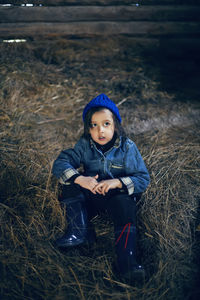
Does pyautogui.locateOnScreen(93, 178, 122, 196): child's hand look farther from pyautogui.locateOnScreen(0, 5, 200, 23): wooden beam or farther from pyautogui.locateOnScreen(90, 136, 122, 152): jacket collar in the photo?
pyautogui.locateOnScreen(0, 5, 200, 23): wooden beam

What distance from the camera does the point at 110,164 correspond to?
176 cm

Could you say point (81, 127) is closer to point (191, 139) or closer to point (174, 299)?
point (191, 139)

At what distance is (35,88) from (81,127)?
1.04 metres

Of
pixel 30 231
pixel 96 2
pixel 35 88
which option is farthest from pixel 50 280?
pixel 96 2

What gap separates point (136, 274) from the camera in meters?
1.41

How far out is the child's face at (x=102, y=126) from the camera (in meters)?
1.66

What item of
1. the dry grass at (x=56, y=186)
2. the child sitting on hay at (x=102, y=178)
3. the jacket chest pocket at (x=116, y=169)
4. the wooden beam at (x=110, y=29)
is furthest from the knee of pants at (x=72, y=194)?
the wooden beam at (x=110, y=29)

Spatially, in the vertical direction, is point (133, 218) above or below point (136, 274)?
above

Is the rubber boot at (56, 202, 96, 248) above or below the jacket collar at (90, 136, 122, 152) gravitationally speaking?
below

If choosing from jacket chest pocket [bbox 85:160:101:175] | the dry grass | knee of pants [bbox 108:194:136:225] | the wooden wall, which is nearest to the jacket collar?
jacket chest pocket [bbox 85:160:101:175]

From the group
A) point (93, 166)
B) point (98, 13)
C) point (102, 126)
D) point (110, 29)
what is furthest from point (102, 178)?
point (98, 13)

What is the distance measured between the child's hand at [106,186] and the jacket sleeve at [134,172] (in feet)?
0.16

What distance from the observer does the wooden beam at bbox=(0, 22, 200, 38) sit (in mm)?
4016

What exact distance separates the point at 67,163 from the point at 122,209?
49 centimetres
